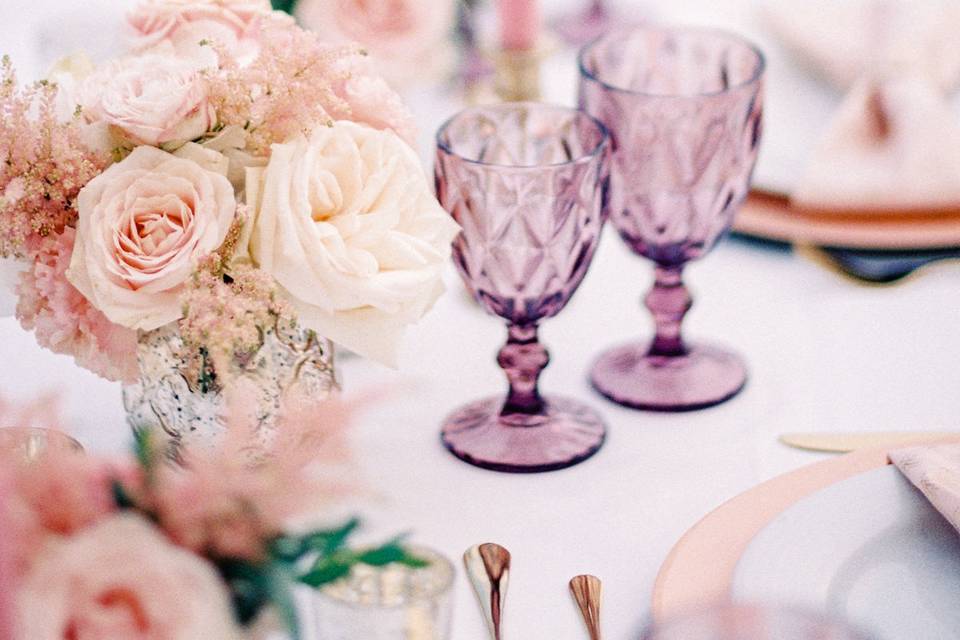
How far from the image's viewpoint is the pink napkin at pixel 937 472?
2.61 feet

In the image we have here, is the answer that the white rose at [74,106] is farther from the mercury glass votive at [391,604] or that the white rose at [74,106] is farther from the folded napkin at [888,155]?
the folded napkin at [888,155]

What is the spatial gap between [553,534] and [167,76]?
0.40 metres

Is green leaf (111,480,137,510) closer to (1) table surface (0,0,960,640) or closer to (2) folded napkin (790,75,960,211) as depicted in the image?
(1) table surface (0,0,960,640)

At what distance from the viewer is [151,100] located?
0.83 meters

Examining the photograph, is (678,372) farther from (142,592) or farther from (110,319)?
(142,592)

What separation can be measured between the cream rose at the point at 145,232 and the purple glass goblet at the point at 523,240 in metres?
0.21

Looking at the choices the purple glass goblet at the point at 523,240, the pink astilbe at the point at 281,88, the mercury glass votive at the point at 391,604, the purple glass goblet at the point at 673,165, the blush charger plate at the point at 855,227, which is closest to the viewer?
the mercury glass votive at the point at 391,604

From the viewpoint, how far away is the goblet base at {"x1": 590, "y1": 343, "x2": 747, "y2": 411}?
109 centimetres

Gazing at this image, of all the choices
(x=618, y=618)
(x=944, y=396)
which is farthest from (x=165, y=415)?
(x=944, y=396)

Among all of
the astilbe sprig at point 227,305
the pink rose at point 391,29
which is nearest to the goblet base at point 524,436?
the astilbe sprig at point 227,305

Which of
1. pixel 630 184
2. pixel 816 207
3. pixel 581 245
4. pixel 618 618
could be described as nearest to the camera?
pixel 618 618

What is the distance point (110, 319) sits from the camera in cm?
84

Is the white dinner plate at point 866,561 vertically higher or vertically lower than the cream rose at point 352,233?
lower

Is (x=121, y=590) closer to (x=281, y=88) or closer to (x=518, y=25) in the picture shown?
(x=281, y=88)
